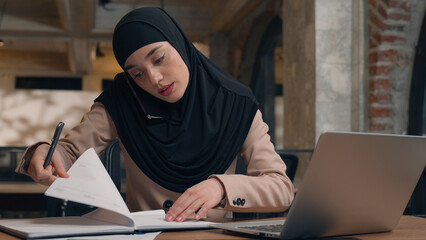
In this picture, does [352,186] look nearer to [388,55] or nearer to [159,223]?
[159,223]

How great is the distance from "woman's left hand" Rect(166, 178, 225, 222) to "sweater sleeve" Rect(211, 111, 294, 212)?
1.0 inches

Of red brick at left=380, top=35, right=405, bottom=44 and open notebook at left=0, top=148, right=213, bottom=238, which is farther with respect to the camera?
red brick at left=380, top=35, right=405, bottom=44

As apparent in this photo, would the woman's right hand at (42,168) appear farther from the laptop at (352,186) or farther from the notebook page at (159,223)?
the laptop at (352,186)

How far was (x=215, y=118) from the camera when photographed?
1.44 metres

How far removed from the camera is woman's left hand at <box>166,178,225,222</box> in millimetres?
1078

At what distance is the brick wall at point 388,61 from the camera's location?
11.0 feet

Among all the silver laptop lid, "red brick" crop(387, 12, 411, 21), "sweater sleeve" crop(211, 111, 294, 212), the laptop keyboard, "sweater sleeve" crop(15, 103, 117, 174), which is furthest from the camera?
"red brick" crop(387, 12, 411, 21)

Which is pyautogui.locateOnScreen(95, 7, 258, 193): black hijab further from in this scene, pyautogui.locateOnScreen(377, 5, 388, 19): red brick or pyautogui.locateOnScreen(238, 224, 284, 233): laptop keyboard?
pyautogui.locateOnScreen(377, 5, 388, 19): red brick

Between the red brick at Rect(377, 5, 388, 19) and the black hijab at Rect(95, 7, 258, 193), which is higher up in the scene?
the red brick at Rect(377, 5, 388, 19)

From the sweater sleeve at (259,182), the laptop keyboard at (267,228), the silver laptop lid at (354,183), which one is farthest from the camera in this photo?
the sweater sleeve at (259,182)

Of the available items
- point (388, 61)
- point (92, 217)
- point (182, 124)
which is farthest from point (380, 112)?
point (92, 217)

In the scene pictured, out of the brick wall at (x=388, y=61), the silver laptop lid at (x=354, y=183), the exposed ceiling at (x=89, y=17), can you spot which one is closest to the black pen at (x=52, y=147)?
the silver laptop lid at (x=354, y=183)

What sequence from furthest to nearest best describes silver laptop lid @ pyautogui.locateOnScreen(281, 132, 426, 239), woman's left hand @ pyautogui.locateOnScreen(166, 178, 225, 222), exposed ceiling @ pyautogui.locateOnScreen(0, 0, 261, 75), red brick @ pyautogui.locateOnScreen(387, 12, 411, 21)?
exposed ceiling @ pyautogui.locateOnScreen(0, 0, 261, 75) → red brick @ pyautogui.locateOnScreen(387, 12, 411, 21) → woman's left hand @ pyautogui.locateOnScreen(166, 178, 225, 222) → silver laptop lid @ pyautogui.locateOnScreen(281, 132, 426, 239)

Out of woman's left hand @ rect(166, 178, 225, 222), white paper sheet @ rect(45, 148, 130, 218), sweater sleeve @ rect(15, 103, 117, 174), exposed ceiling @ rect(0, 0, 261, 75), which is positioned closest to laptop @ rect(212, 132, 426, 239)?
woman's left hand @ rect(166, 178, 225, 222)
